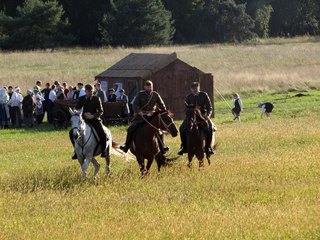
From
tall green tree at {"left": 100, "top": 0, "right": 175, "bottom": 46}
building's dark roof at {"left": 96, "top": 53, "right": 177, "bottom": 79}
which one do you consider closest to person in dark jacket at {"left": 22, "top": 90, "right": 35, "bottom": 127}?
building's dark roof at {"left": 96, "top": 53, "right": 177, "bottom": 79}

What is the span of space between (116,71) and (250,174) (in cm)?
2016

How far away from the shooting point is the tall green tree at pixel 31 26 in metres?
80.2

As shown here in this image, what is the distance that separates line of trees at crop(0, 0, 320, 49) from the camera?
81.5 metres

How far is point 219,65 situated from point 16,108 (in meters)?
31.0

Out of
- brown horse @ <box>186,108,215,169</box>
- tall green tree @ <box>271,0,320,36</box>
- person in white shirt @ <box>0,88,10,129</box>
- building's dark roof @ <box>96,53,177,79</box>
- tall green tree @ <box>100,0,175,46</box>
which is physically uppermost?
brown horse @ <box>186,108,215,169</box>

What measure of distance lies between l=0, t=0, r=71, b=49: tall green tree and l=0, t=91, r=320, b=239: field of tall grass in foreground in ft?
182

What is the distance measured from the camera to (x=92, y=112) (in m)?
19.5

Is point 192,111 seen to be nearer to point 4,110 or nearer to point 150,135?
point 150,135

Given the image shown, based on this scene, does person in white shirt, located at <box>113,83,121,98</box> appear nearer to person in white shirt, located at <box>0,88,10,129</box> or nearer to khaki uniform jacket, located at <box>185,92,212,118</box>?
person in white shirt, located at <box>0,88,10,129</box>

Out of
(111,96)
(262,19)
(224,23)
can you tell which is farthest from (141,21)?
(111,96)

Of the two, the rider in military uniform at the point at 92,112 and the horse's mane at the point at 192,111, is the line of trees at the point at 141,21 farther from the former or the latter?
the horse's mane at the point at 192,111

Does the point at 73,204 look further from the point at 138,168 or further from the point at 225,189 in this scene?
the point at 138,168

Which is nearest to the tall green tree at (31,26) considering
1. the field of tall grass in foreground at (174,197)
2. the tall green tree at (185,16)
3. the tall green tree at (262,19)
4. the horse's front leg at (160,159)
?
the tall green tree at (185,16)

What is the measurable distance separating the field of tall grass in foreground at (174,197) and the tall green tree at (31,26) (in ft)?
182
